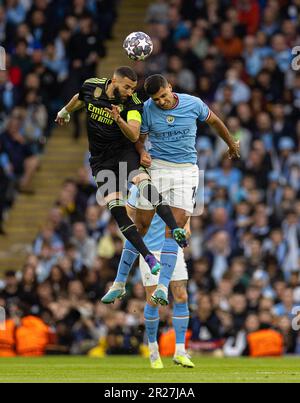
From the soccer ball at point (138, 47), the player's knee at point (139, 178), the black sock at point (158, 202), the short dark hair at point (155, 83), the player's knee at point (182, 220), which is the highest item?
the soccer ball at point (138, 47)

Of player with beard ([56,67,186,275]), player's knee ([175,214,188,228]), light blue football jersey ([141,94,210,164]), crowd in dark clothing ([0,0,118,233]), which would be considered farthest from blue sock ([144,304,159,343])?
crowd in dark clothing ([0,0,118,233])

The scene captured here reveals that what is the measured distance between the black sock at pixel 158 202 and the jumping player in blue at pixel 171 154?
0.47 ft

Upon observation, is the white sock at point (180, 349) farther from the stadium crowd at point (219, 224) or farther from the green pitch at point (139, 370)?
the stadium crowd at point (219, 224)

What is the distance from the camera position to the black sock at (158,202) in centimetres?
1648

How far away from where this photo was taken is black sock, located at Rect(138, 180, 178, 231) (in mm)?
16484

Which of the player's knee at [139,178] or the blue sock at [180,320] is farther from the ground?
the player's knee at [139,178]

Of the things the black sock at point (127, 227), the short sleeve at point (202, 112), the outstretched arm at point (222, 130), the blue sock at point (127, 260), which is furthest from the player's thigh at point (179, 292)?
the short sleeve at point (202, 112)

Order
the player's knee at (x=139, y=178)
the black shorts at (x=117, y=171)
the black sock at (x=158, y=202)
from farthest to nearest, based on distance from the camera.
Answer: the black shorts at (x=117, y=171) < the player's knee at (x=139, y=178) < the black sock at (x=158, y=202)

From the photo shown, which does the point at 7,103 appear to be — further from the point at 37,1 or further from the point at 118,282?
the point at 118,282

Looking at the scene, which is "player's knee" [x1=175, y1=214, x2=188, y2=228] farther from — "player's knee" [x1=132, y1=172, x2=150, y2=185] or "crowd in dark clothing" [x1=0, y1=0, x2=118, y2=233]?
"crowd in dark clothing" [x1=0, y1=0, x2=118, y2=233]

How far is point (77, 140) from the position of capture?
98.4 ft

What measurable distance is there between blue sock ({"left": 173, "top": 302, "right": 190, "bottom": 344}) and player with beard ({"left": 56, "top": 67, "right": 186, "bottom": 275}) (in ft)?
2.85
